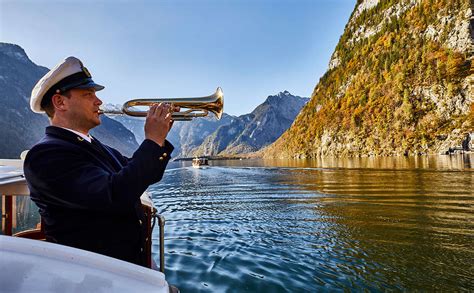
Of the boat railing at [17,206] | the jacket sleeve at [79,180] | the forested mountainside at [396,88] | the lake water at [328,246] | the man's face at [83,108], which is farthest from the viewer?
the forested mountainside at [396,88]

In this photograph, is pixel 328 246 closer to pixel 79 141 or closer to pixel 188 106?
pixel 188 106

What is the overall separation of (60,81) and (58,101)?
→ 0.19 metres

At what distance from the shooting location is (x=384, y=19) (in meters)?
116

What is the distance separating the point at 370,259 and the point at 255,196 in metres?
12.0

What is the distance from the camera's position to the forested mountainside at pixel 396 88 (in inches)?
2783

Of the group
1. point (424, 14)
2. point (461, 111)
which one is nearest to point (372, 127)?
point (461, 111)

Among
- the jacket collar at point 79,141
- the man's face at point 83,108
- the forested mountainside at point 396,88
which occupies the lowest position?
the jacket collar at point 79,141

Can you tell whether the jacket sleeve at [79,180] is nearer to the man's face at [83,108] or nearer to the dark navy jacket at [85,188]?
the dark navy jacket at [85,188]

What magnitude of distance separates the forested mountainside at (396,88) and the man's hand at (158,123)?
7495 cm

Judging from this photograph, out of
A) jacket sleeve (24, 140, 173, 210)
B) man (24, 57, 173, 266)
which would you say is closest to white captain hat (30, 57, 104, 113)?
man (24, 57, 173, 266)

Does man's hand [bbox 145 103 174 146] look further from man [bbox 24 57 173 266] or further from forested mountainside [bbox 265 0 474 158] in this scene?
forested mountainside [bbox 265 0 474 158]

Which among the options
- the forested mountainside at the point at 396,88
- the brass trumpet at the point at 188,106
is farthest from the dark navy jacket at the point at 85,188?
the forested mountainside at the point at 396,88

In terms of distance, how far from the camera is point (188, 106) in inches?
141

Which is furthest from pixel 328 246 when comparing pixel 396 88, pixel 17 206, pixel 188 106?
pixel 396 88
